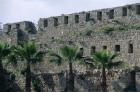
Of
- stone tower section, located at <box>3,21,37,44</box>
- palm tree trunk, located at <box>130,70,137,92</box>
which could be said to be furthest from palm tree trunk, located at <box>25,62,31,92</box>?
stone tower section, located at <box>3,21,37,44</box>

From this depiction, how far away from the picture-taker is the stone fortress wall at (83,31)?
1854 inches

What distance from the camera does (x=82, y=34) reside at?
168 feet

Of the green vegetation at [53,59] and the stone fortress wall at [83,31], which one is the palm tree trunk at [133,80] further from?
the stone fortress wall at [83,31]

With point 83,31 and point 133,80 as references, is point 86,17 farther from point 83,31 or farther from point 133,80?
point 133,80

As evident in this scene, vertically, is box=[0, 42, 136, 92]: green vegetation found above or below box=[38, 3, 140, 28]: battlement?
below

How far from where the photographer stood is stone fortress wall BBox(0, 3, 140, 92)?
4709 centimetres

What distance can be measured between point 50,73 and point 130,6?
7.96 m

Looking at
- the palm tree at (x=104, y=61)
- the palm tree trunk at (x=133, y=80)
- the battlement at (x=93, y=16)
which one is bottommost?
the palm tree trunk at (x=133, y=80)

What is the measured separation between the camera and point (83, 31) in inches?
2072

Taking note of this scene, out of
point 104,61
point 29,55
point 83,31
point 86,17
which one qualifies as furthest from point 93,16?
point 104,61

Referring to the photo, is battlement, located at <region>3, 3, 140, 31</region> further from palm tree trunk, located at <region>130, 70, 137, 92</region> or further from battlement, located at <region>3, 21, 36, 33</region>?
palm tree trunk, located at <region>130, 70, 137, 92</region>

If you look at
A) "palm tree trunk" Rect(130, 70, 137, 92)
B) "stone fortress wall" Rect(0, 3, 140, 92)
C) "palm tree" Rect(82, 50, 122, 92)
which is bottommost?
"palm tree trunk" Rect(130, 70, 137, 92)

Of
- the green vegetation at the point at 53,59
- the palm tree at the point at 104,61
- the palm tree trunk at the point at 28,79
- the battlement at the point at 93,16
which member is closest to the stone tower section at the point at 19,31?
the battlement at the point at 93,16

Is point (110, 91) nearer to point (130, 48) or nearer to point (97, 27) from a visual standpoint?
point (130, 48)
